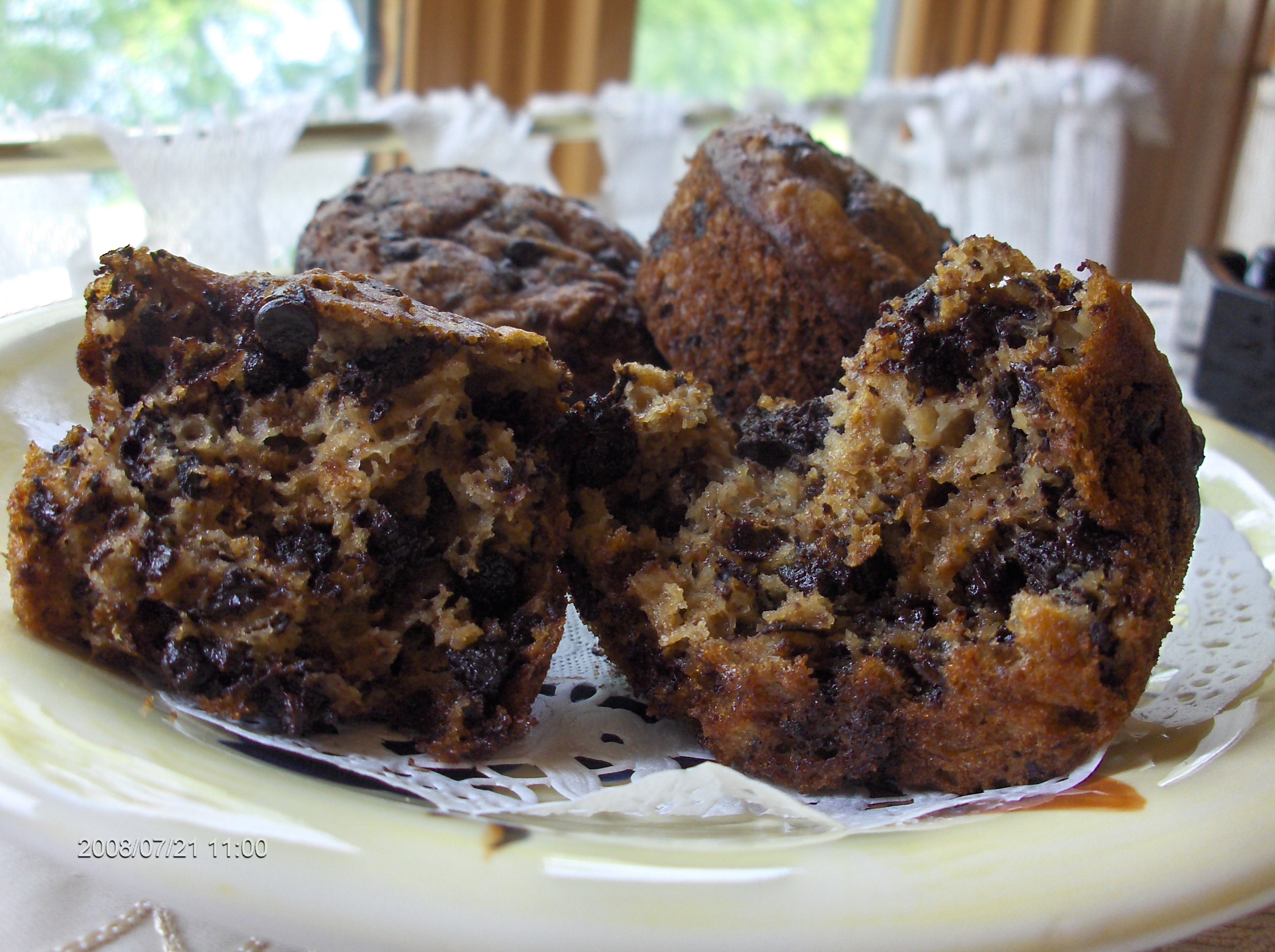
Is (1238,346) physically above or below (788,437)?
below

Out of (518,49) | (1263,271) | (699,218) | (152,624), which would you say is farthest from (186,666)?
(1263,271)

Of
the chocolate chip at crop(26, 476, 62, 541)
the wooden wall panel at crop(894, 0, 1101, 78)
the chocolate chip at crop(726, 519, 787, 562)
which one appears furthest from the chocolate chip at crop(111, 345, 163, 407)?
the wooden wall panel at crop(894, 0, 1101, 78)

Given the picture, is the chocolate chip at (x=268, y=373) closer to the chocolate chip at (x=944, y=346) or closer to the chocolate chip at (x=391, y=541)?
the chocolate chip at (x=391, y=541)

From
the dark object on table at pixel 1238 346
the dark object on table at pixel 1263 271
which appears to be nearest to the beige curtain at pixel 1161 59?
the dark object on table at pixel 1263 271

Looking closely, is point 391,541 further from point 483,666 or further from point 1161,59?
point 1161,59

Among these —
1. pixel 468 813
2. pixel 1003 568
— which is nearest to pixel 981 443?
pixel 1003 568

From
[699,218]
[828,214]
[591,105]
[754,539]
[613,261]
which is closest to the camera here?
[754,539]
